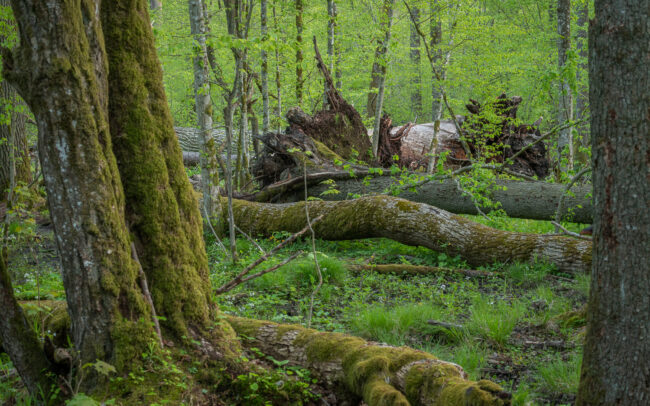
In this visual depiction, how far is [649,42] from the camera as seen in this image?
2082 mm

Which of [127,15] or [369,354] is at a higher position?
[127,15]

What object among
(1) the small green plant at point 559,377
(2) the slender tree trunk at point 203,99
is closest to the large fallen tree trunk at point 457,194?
(2) the slender tree trunk at point 203,99

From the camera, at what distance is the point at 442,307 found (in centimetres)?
531

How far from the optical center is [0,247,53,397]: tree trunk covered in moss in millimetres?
2826

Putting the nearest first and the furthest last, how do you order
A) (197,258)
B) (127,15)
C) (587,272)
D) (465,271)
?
(127,15) → (197,258) → (587,272) → (465,271)

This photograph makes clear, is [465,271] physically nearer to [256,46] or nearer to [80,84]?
[256,46]

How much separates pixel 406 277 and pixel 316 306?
1.66 metres

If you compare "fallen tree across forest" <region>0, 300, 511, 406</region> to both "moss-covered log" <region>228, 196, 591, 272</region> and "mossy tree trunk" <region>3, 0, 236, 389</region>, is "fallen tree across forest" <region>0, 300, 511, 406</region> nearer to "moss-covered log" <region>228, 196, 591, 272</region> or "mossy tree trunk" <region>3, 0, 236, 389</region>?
"mossy tree trunk" <region>3, 0, 236, 389</region>

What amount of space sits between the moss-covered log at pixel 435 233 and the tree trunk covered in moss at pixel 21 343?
5111 millimetres

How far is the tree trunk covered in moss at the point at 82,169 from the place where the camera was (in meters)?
2.51

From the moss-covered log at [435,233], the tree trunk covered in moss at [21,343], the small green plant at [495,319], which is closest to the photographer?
the tree trunk covered in moss at [21,343]

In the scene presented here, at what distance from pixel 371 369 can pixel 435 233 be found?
428 centimetres

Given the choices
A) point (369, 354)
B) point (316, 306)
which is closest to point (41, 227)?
point (316, 306)

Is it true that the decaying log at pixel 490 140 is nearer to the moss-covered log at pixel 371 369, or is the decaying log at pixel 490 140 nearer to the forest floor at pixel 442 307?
the forest floor at pixel 442 307
